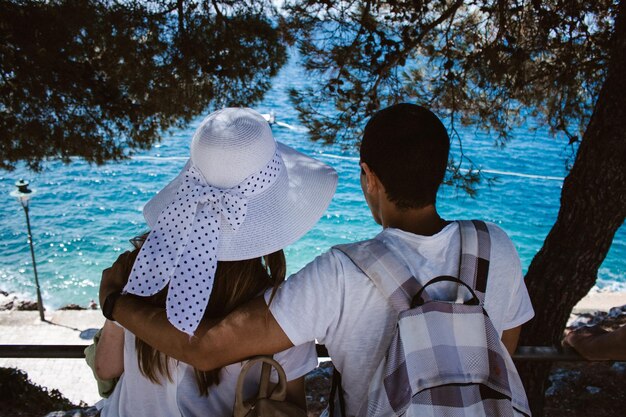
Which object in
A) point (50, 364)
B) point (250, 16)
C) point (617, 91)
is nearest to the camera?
point (617, 91)

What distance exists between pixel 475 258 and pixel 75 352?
1.20 m

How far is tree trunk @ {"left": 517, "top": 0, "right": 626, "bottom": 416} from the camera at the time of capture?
2.97 m

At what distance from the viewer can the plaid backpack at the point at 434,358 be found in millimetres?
1239

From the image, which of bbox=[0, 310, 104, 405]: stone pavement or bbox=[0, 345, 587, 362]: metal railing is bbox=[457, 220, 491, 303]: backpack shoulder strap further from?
bbox=[0, 310, 104, 405]: stone pavement

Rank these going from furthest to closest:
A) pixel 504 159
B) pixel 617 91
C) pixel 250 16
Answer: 1. pixel 504 159
2. pixel 250 16
3. pixel 617 91

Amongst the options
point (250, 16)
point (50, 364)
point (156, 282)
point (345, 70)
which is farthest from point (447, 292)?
point (50, 364)

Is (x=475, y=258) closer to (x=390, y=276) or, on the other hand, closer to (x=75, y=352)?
(x=390, y=276)

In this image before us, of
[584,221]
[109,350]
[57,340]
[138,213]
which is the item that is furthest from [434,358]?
[138,213]

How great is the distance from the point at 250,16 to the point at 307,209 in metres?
3.87

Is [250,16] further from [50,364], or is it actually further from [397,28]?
[50,364]

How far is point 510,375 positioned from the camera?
1335 mm

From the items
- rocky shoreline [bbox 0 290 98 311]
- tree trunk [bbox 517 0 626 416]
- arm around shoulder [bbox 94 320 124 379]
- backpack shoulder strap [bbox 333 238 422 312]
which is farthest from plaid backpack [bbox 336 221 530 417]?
rocky shoreline [bbox 0 290 98 311]

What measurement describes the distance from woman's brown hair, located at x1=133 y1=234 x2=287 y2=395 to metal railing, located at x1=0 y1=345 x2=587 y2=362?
0.38 m

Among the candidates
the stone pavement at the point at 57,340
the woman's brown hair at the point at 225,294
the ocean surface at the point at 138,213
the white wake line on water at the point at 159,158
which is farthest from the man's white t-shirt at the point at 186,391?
the white wake line on water at the point at 159,158
